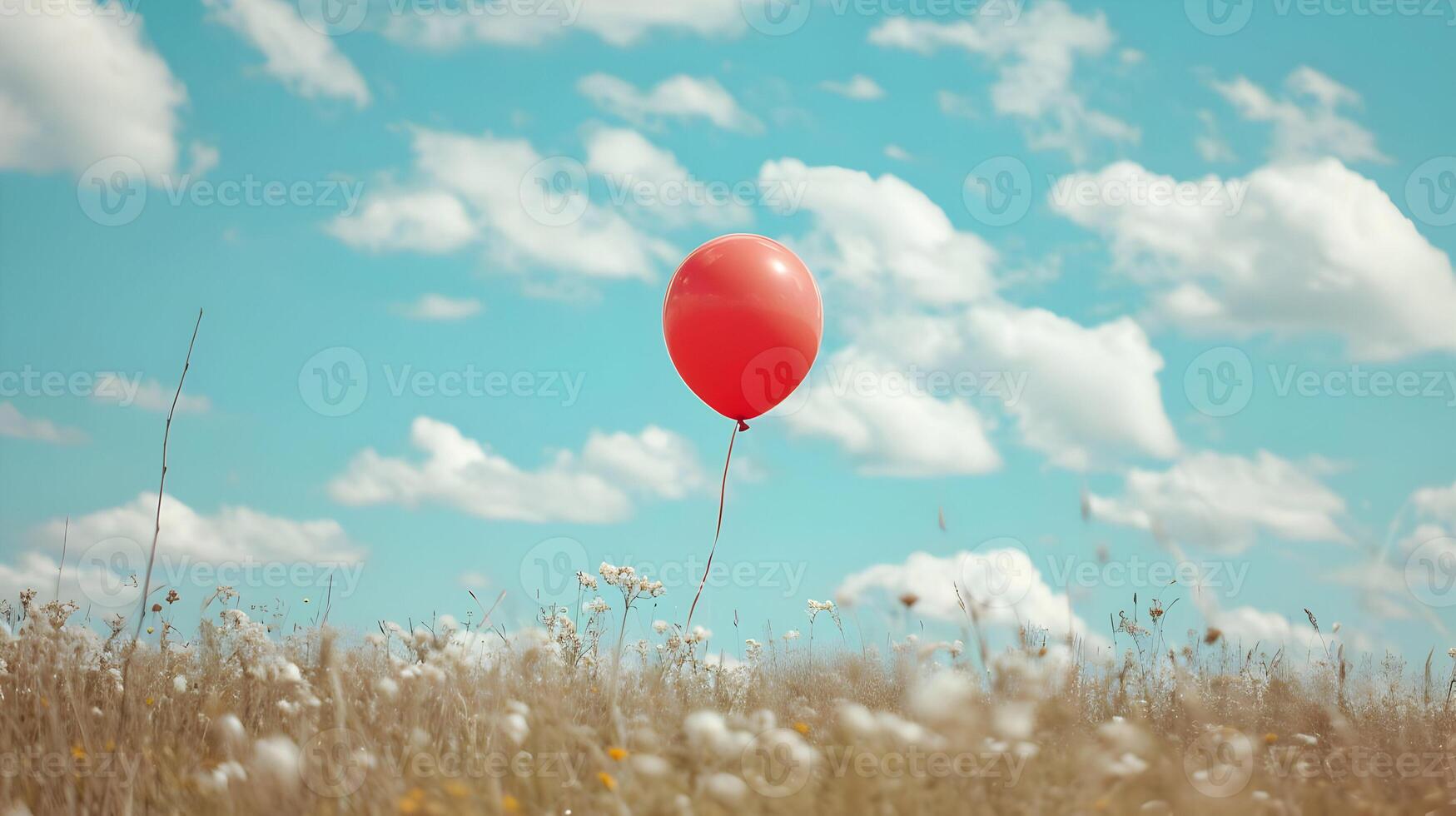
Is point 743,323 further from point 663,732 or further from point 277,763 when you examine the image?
point 277,763

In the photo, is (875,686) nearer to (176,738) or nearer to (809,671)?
(809,671)

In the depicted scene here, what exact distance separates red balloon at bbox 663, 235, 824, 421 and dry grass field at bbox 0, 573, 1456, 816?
159 cm

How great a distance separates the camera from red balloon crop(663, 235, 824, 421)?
655 cm

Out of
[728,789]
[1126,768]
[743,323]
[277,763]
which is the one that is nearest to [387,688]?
[277,763]

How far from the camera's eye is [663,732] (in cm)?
406

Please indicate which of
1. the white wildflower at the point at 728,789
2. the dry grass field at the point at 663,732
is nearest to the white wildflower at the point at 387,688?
the dry grass field at the point at 663,732

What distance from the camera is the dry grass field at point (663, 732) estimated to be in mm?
2838

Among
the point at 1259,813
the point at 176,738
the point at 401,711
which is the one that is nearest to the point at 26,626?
the point at 176,738

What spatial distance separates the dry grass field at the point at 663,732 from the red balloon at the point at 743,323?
1.59m

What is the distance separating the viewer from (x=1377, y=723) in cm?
572

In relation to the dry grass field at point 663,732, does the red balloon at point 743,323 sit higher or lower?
higher

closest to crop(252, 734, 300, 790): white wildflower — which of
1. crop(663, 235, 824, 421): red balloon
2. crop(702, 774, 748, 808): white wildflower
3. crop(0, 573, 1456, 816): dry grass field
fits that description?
crop(0, 573, 1456, 816): dry grass field

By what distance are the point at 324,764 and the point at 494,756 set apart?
0.54m

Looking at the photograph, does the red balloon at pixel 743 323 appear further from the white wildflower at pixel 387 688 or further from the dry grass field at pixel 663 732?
the white wildflower at pixel 387 688
